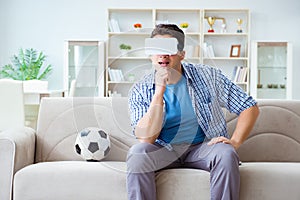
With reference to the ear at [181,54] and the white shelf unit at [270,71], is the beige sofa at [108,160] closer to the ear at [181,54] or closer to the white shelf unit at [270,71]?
the ear at [181,54]

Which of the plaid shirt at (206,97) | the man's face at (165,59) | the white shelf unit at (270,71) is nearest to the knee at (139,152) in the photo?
the plaid shirt at (206,97)

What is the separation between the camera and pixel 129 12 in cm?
692

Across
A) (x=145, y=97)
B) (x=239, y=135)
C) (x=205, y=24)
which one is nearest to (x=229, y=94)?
(x=239, y=135)

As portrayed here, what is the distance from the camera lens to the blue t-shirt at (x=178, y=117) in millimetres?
2400

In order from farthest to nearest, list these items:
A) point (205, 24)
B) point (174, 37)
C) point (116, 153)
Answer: point (205, 24), point (116, 153), point (174, 37)

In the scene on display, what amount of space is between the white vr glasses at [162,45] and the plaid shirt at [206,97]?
0.27 metres

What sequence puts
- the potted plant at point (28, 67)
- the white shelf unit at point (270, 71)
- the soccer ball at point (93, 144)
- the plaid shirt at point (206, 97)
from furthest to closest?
the white shelf unit at point (270, 71)
the potted plant at point (28, 67)
the soccer ball at point (93, 144)
the plaid shirt at point (206, 97)

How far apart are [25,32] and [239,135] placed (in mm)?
5065

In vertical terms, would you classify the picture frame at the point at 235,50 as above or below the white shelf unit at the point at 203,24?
below

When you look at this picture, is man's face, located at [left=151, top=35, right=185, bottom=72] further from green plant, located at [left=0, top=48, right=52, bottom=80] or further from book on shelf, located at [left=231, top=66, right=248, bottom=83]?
book on shelf, located at [left=231, top=66, right=248, bottom=83]

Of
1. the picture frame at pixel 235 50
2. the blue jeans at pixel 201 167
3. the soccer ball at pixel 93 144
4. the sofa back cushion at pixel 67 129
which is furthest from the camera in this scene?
the picture frame at pixel 235 50

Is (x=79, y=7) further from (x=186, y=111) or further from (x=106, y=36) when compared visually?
(x=186, y=111)

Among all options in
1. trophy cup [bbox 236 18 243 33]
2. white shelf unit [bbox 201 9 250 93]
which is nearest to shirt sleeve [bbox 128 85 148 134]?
white shelf unit [bbox 201 9 250 93]

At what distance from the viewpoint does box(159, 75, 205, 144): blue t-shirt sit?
7.88 feet
